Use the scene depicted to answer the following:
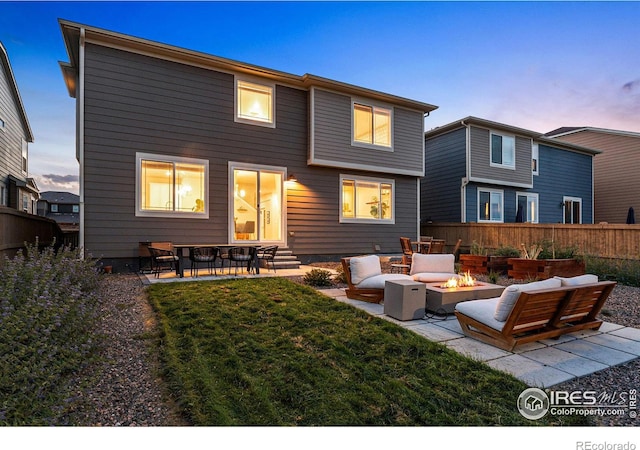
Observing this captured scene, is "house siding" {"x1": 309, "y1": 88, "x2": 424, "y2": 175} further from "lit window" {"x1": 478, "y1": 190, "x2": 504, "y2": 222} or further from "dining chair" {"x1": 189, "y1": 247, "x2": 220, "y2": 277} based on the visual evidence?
"lit window" {"x1": 478, "y1": 190, "x2": 504, "y2": 222}

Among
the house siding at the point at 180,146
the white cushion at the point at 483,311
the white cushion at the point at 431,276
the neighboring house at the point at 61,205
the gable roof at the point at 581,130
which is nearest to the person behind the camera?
the white cushion at the point at 483,311

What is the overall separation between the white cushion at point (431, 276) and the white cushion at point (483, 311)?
1965 mm

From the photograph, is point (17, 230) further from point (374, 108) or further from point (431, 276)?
point (374, 108)

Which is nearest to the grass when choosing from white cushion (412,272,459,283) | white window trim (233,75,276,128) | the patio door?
white cushion (412,272,459,283)

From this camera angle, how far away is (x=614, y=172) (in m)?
17.9

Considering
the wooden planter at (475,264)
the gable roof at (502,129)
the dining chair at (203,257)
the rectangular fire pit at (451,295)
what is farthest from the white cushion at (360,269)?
the gable roof at (502,129)

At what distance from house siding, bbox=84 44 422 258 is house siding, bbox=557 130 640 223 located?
15.6 meters

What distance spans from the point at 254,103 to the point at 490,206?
11.0 meters

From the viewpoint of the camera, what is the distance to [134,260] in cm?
829

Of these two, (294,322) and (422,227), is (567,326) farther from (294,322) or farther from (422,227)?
(422,227)

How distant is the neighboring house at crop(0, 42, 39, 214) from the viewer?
13035 mm

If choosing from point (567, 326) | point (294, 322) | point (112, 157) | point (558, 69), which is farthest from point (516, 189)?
point (112, 157)

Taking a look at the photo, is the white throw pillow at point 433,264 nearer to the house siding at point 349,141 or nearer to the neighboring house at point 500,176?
the house siding at point 349,141

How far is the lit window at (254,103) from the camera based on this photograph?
9.59 metres
